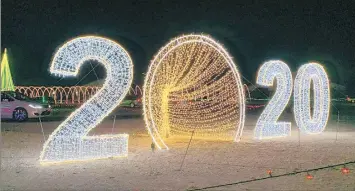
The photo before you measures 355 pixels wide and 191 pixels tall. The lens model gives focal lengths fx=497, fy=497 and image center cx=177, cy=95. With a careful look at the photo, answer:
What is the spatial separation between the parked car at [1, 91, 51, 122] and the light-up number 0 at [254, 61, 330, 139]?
11791 millimetres

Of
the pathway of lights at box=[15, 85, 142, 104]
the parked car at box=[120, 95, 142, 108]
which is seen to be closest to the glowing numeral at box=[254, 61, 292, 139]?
the parked car at box=[120, 95, 142, 108]

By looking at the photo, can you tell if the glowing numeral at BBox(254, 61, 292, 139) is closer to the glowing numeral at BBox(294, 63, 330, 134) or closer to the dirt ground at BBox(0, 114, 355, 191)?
the glowing numeral at BBox(294, 63, 330, 134)

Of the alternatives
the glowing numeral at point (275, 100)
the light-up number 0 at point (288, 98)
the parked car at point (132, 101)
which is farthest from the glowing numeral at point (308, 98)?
the parked car at point (132, 101)

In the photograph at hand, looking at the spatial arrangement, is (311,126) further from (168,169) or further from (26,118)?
(26,118)

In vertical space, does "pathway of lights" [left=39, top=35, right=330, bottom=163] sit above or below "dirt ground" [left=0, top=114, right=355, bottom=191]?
above

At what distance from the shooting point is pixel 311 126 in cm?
1739

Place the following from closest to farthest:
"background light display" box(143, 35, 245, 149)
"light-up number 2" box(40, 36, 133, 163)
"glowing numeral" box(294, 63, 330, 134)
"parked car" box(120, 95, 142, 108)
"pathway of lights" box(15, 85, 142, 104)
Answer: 1. "light-up number 2" box(40, 36, 133, 163)
2. "background light display" box(143, 35, 245, 149)
3. "glowing numeral" box(294, 63, 330, 134)
4. "parked car" box(120, 95, 142, 108)
5. "pathway of lights" box(15, 85, 142, 104)

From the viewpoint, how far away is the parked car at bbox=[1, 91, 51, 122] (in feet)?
74.7

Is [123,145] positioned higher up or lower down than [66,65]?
lower down

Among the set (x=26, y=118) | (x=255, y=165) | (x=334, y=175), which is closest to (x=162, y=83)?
(x=255, y=165)

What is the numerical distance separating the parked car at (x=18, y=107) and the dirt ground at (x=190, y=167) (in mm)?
8302

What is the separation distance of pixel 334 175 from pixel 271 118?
288 inches

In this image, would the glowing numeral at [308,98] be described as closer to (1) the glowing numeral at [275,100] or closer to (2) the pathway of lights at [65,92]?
(1) the glowing numeral at [275,100]

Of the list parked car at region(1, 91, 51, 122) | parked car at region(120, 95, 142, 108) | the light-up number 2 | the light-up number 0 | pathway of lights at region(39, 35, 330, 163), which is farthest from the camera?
parked car at region(120, 95, 142, 108)
